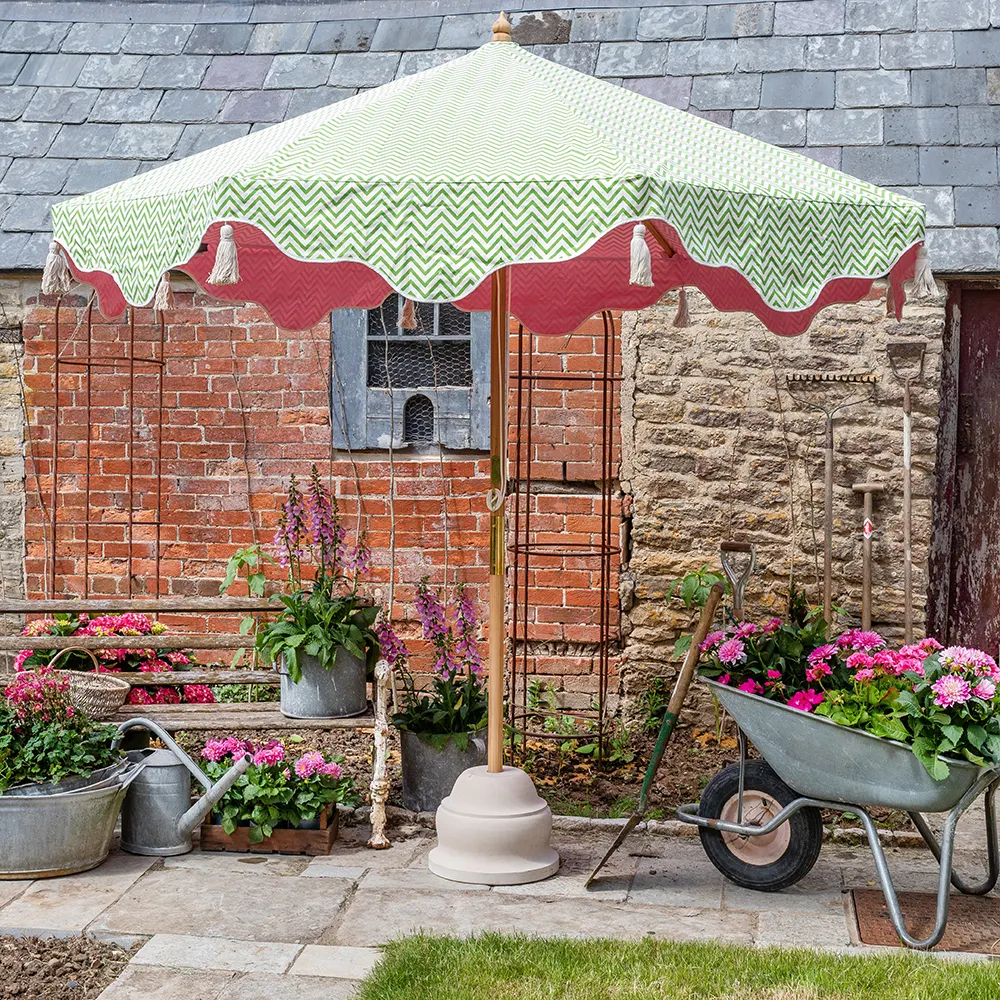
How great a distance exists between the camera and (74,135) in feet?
24.1

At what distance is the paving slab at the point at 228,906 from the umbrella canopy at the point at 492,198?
1854 millimetres

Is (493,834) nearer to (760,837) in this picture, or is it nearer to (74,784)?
(760,837)

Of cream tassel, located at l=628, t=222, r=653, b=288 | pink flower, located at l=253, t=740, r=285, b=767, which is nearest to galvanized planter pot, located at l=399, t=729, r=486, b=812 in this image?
pink flower, located at l=253, t=740, r=285, b=767

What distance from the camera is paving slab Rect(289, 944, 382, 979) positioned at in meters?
3.73

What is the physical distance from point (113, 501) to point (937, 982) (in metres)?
4.83

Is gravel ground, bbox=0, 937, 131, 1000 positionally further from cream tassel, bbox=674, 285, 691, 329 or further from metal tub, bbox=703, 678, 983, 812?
cream tassel, bbox=674, 285, 691, 329

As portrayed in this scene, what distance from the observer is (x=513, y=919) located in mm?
4180

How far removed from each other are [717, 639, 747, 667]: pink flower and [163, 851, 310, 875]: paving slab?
1605 millimetres

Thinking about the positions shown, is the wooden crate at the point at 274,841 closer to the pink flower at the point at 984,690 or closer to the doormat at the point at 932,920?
the doormat at the point at 932,920

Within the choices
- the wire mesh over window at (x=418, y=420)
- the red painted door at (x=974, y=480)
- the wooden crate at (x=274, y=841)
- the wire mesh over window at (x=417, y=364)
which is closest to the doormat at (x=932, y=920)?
the wooden crate at (x=274, y=841)

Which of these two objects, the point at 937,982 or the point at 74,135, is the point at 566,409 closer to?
the point at 74,135

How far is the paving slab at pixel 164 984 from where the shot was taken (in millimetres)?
3559

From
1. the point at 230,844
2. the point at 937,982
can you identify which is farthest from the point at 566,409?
the point at 937,982

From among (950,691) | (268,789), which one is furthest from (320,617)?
(950,691)
